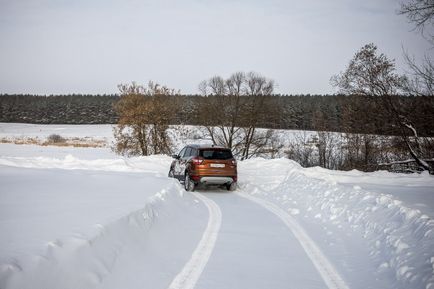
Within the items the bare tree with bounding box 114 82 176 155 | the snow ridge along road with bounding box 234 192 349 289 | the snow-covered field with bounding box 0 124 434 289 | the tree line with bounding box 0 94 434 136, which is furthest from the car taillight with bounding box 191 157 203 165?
the bare tree with bounding box 114 82 176 155

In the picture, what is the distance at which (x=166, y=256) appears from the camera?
5.99m

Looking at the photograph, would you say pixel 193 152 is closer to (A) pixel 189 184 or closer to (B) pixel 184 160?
(B) pixel 184 160

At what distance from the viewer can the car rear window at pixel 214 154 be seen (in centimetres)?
1458

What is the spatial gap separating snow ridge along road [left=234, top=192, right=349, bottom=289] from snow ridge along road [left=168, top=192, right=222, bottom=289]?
1.73m

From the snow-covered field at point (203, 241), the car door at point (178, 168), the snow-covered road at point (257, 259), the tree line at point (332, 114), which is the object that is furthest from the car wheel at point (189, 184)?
the tree line at point (332, 114)

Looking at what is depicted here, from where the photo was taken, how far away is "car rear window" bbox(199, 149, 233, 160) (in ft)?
47.8

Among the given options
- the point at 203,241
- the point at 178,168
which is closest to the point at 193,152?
the point at 178,168

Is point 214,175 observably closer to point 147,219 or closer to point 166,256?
point 147,219

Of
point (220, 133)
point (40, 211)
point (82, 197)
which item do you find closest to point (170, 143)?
point (220, 133)

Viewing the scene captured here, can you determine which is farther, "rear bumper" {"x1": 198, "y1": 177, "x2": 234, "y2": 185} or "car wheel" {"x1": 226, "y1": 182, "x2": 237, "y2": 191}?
"car wheel" {"x1": 226, "y1": 182, "x2": 237, "y2": 191}

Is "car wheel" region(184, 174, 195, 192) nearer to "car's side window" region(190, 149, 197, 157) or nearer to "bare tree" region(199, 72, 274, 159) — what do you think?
"car's side window" region(190, 149, 197, 157)

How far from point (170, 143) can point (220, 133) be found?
7233 millimetres

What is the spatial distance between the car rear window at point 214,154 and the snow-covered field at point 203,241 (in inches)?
147

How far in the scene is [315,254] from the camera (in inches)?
246
